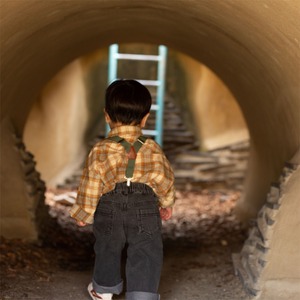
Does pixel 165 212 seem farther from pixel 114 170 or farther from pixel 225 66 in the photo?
pixel 225 66

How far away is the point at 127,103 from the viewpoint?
129 inches

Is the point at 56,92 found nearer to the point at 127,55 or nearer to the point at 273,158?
the point at 127,55

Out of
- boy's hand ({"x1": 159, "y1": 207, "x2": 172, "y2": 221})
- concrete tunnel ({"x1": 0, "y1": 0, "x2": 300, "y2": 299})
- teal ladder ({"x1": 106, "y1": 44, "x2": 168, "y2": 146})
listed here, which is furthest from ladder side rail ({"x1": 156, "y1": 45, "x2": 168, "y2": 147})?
boy's hand ({"x1": 159, "y1": 207, "x2": 172, "y2": 221})

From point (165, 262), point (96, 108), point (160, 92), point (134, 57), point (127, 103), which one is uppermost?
point (127, 103)

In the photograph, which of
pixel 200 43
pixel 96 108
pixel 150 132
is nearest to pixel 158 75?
pixel 150 132

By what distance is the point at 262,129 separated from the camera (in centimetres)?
577

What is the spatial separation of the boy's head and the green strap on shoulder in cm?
9

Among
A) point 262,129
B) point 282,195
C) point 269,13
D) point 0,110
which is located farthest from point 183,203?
point 269,13

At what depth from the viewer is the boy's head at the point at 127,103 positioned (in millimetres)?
3279

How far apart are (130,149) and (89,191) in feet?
0.97

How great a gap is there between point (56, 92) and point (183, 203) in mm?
2845

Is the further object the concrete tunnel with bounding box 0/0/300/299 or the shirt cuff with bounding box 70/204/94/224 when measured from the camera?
the concrete tunnel with bounding box 0/0/300/299

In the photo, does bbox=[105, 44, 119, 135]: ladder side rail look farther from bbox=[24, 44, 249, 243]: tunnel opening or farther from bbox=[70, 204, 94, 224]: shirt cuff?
bbox=[70, 204, 94, 224]: shirt cuff

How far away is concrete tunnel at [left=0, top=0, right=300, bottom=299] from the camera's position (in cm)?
377
